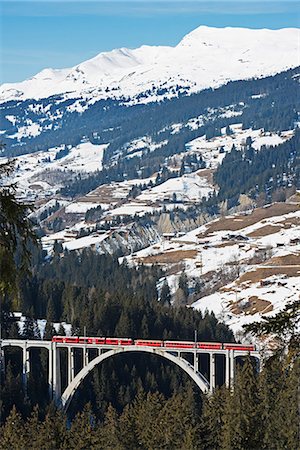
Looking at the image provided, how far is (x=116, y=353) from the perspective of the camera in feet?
266

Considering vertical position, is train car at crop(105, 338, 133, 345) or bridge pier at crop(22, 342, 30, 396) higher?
train car at crop(105, 338, 133, 345)

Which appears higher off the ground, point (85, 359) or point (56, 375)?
point (85, 359)

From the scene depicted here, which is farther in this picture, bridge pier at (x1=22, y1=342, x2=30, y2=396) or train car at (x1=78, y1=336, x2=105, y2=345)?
train car at (x1=78, y1=336, x2=105, y2=345)

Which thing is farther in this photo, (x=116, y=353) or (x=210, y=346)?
(x=116, y=353)

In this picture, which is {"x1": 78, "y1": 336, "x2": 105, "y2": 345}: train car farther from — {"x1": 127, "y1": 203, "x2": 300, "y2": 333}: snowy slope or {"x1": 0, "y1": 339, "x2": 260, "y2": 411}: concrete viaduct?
{"x1": 127, "y1": 203, "x2": 300, "y2": 333}: snowy slope

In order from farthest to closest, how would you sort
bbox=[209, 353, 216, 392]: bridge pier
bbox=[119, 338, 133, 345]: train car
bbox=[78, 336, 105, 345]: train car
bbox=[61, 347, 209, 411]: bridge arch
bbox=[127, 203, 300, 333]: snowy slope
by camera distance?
bbox=[127, 203, 300, 333]: snowy slope → bbox=[119, 338, 133, 345]: train car → bbox=[78, 336, 105, 345]: train car → bbox=[61, 347, 209, 411]: bridge arch → bbox=[209, 353, 216, 392]: bridge pier

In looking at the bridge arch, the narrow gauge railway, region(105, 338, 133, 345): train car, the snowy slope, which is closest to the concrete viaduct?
the bridge arch

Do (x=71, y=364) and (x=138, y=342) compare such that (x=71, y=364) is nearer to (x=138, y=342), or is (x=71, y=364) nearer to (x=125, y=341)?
(x=125, y=341)

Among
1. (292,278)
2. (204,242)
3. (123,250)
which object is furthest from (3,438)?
(123,250)

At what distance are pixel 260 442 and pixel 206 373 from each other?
4887cm

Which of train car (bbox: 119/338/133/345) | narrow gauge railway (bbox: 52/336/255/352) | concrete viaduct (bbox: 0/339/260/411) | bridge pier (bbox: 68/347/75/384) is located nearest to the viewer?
concrete viaduct (bbox: 0/339/260/411)

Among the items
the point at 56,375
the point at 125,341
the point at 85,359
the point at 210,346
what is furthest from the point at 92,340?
the point at 210,346

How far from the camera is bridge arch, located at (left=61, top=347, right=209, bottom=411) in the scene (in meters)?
77.3

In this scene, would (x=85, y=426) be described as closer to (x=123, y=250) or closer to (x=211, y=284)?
(x=211, y=284)
